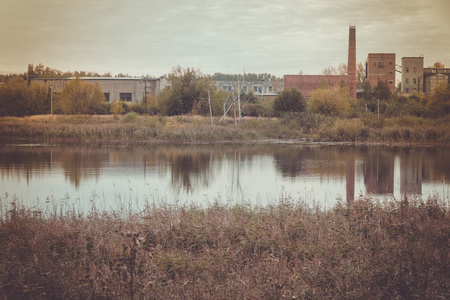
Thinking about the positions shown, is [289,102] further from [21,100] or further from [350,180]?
[21,100]

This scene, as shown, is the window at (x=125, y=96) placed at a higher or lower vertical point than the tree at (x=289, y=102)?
higher

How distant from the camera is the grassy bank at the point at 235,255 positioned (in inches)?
263

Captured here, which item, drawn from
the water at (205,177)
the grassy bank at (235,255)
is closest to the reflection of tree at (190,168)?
the water at (205,177)

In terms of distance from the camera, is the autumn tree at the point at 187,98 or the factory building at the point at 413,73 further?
the factory building at the point at 413,73

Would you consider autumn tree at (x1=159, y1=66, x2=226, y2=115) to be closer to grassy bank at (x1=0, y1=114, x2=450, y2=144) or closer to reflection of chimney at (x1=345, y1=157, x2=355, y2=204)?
grassy bank at (x1=0, y1=114, x2=450, y2=144)

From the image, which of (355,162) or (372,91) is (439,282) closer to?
(355,162)

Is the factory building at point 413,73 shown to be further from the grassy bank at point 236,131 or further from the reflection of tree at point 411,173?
the reflection of tree at point 411,173

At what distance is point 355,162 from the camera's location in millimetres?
26734

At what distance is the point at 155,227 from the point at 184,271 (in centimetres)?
240

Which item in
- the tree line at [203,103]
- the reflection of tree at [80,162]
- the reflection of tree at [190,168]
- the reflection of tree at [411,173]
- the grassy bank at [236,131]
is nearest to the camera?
the reflection of tree at [411,173]

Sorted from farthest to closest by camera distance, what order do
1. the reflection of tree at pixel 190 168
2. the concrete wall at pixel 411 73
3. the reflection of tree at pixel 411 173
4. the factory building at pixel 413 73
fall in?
the concrete wall at pixel 411 73
the factory building at pixel 413 73
the reflection of tree at pixel 190 168
the reflection of tree at pixel 411 173

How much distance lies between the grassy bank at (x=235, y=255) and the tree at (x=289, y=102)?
46018mm

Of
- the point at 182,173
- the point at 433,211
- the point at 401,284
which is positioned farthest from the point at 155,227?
the point at 182,173

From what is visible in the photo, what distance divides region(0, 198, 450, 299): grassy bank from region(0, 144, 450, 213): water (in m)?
1.75
